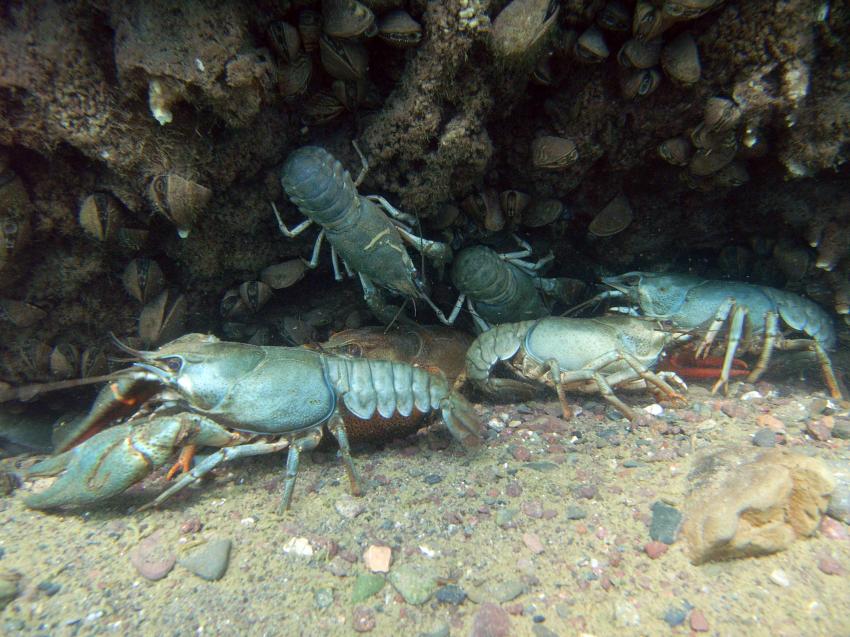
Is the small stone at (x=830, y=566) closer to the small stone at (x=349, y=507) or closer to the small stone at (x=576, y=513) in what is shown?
the small stone at (x=576, y=513)

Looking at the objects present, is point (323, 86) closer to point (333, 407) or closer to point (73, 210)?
point (73, 210)

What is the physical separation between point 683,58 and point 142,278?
13.1ft

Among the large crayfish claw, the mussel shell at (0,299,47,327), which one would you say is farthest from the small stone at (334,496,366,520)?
the mussel shell at (0,299,47,327)

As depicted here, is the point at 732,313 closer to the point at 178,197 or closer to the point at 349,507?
the point at 349,507

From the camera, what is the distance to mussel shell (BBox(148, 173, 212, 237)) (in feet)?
8.45

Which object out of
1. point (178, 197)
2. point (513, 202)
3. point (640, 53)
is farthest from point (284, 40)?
point (640, 53)

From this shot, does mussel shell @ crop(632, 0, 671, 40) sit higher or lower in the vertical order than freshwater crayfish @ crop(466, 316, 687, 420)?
higher

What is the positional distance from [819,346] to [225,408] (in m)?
5.01

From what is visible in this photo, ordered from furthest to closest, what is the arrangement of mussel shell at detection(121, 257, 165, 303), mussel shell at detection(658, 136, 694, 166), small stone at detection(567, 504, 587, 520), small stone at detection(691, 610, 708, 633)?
1. mussel shell at detection(121, 257, 165, 303)
2. mussel shell at detection(658, 136, 694, 166)
3. small stone at detection(567, 504, 587, 520)
4. small stone at detection(691, 610, 708, 633)

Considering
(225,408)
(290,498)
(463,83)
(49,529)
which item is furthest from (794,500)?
(49,529)

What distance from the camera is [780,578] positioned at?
1915mm

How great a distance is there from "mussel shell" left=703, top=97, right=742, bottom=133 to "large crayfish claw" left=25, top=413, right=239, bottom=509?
3.96 m

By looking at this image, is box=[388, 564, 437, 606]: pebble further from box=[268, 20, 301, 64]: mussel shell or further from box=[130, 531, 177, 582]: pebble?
box=[268, 20, 301, 64]: mussel shell

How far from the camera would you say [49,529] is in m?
2.31
